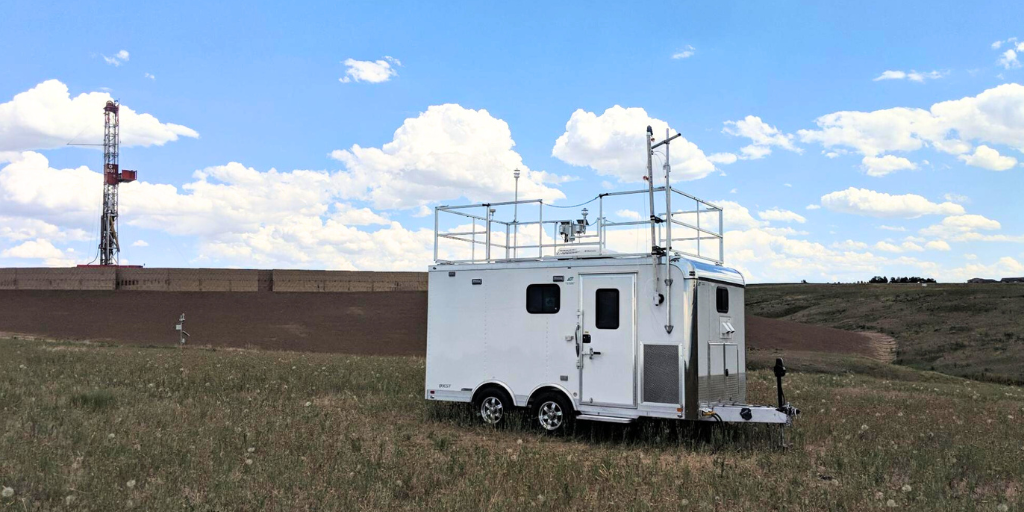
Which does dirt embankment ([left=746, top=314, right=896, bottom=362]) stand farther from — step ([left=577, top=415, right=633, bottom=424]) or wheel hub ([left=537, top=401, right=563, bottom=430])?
step ([left=577, top=415, right=633, bottom=424])

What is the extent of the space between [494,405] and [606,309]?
258 cm

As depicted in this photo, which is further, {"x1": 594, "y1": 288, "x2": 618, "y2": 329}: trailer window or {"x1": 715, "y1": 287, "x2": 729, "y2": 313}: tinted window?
{"x1": 715, "y1": 287, "x2": 729, "y2": 313}: tinted window

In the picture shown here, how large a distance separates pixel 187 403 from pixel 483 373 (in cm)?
534

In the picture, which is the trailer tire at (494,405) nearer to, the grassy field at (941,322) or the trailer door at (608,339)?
the trailer door at (608,339)

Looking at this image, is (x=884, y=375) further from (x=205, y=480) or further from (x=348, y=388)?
(x=205, y=480)

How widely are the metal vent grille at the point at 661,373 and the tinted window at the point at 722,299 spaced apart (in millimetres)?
1473

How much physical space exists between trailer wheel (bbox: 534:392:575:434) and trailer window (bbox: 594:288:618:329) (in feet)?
4.39

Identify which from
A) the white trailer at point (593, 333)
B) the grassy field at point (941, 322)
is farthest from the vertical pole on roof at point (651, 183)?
the grassy field at point (941, 322)

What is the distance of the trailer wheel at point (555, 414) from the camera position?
39.3 feet

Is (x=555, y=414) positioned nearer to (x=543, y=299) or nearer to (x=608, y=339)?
(x=608, y=339)

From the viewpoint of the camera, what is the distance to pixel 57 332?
1657 inches

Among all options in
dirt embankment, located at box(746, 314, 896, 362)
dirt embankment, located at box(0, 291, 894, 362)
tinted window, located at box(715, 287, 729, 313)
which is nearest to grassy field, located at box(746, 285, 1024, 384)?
dirt embankment, located at box(746, 314, 896, 362)

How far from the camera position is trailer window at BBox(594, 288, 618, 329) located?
462 inches

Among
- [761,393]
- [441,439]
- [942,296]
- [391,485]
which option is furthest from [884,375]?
[942,296]
